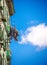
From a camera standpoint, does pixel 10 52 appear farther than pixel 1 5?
Yes

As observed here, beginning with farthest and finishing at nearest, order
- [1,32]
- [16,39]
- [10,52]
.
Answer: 1. [10,52]
2. [16,39]
3. [1,32]

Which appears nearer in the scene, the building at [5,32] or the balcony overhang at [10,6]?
the building at [5,32]

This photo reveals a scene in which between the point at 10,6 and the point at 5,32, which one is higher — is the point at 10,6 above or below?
above

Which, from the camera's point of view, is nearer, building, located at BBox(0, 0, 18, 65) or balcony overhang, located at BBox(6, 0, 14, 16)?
building, located at BBox(0, 0, 18, 65)

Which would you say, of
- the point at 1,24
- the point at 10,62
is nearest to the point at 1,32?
the point at 1,24

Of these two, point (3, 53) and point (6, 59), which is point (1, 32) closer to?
point (3, 53)

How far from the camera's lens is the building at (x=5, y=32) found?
65000mm

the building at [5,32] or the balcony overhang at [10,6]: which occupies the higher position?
the balcony overhang at [10,6]

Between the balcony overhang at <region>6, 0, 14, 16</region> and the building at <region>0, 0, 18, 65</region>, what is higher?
the balcony overhang at <region>6, 0, 14, 16</region>

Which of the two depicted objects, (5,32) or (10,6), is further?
(10,6)

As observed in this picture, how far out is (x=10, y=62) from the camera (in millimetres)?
74875

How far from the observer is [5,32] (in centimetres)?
7125

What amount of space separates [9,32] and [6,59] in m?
4.63

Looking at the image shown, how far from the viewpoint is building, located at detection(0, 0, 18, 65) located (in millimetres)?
65000
